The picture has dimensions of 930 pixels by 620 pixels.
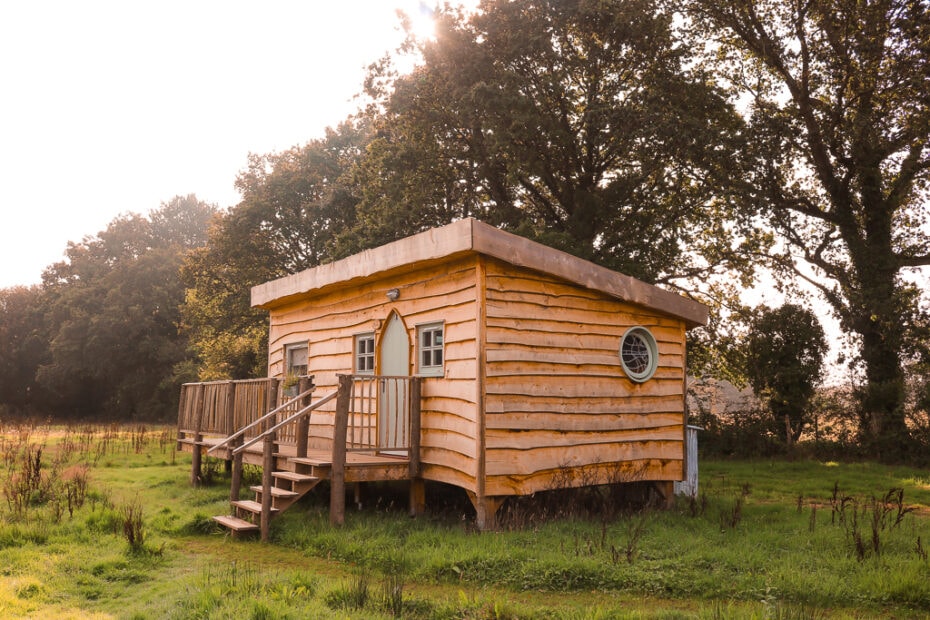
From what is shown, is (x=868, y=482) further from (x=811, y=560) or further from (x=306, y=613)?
(x=306, y=613)

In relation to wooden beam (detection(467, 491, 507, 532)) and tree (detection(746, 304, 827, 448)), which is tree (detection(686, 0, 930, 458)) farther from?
wooden beam (detection(467, 491, 507, 532))

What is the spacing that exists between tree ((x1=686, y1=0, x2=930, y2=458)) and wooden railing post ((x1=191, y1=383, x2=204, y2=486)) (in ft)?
44.2

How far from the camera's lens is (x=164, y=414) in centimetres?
3772

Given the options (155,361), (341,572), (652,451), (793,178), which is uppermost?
(793,178)

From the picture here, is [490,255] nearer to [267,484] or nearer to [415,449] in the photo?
[415,449]

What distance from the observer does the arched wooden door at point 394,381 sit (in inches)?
372

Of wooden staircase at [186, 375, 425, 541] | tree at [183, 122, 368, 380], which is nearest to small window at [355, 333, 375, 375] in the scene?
wooden staircase at [186, 375, 425, 541]

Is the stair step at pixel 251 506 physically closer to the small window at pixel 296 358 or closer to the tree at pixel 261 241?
the small window at pixel 296 358

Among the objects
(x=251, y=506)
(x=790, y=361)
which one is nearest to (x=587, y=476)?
(x=251, y=506)

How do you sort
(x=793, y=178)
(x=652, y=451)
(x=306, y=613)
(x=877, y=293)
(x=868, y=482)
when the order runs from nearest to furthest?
(x=306, y=613)
(x=652, y=451)
(x=868, y=482)
(x=877, y=293)
(x=793, y=178)

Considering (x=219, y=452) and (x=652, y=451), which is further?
(x=219, y=452)

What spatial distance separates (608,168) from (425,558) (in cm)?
1551

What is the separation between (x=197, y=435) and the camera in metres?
12.8

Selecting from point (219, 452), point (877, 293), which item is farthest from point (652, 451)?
point (877, 293)
